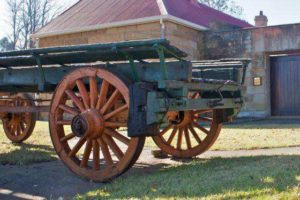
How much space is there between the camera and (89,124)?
211 inches

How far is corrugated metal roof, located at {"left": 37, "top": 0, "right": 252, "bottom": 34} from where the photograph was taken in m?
17.3

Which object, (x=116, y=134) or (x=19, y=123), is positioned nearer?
(x=116, y=134)

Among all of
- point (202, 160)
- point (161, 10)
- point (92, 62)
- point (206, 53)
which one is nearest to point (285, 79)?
point (206, 53)

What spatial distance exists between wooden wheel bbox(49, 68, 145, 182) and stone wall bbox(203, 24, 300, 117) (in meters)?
11.8

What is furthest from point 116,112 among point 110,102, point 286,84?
point 286,84

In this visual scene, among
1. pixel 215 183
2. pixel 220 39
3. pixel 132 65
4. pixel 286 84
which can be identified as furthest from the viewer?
pixel 220 39

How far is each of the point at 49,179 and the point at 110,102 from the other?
4.00 ft

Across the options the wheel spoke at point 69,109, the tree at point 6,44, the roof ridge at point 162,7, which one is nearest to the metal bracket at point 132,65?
the wheel spoke at point 69,109

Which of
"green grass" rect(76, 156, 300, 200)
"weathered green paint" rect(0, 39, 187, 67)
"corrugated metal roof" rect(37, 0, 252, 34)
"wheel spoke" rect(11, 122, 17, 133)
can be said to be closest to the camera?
"green grass" rect(76, 156, 300, 200)

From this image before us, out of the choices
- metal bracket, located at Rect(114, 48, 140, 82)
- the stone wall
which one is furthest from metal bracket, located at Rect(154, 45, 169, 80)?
the stone wall

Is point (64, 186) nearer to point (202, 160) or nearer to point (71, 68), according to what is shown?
point (71, 68)

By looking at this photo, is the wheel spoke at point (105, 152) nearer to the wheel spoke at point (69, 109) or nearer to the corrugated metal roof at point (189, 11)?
the wheel spoke at point (69, 109)

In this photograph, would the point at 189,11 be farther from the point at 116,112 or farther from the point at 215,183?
the point at 215,183

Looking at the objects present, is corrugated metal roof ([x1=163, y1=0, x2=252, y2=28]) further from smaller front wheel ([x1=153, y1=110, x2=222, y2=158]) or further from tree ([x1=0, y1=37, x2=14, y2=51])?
tree ([x1=0, y1=37, x2=14, y2=51])
